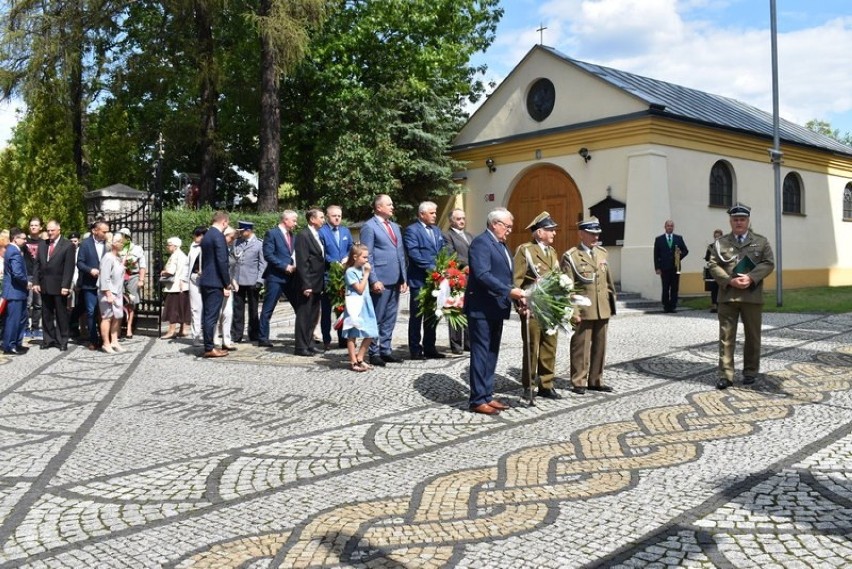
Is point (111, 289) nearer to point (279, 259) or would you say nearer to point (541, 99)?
point (279, 259)

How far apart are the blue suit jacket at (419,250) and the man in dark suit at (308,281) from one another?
1.23 meters

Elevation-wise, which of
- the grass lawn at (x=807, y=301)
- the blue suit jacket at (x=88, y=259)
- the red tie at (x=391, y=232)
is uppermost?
the red tie at (x=391, y=232)

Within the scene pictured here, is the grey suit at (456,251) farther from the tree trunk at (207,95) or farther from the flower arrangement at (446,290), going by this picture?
the tree trunk at (207,95)

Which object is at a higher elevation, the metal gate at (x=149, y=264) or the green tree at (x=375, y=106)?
the green tree at (x=375, y=106)

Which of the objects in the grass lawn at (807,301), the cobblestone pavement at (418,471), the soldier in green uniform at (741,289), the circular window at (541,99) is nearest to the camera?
the cobblestone pavement at (418,471)

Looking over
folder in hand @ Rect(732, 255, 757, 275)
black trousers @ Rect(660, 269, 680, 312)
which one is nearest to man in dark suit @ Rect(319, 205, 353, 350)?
folder in hand @ Rect(732, 255, 757, 275)

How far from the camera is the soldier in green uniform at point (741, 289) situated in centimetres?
801

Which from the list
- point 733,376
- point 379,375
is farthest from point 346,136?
point 733,376

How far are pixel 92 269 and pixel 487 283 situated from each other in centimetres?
714

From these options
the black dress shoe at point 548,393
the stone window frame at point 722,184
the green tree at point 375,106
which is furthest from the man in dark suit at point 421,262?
the stone window frame at point 722,184

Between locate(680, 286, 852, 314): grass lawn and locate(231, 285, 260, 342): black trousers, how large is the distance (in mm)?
10265

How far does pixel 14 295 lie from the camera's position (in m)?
11.2

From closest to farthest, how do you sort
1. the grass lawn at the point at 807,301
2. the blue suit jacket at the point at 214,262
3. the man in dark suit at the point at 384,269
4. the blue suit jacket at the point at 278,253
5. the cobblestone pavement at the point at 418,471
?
1. the cobblestone pavement at the point at 418,471
2. the man in dark suit at the point at 384,269
3. the blue suit jacket at the point at 214,262
4. the blue suit jacket at the point at 278,253
5. the grass lawn at the point at 807,301

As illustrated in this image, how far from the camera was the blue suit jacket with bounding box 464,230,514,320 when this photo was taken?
6.78 meters
